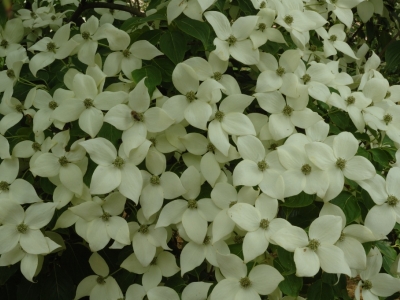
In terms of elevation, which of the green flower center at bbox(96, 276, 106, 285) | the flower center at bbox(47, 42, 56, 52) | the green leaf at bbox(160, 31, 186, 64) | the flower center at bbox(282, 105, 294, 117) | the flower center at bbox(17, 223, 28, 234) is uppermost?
the green leaf at bbox(160, 31, 186, 64)

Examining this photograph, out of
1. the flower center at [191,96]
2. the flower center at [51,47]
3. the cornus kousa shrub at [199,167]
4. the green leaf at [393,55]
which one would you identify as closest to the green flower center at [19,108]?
the cornus kousa shrub at [199,167]

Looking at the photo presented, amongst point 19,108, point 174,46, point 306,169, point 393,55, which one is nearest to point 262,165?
point 306,169

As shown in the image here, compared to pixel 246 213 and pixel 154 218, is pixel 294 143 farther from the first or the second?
pixel 154 218

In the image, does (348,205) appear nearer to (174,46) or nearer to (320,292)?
(320,292)

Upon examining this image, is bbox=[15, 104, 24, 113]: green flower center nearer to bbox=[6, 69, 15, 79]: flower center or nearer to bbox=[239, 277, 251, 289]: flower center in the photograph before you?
bbox=[6, 69, 15, 79]: flower center

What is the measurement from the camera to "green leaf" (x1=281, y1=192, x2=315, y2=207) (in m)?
0.90

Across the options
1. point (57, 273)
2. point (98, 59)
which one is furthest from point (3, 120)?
point (57, 273)

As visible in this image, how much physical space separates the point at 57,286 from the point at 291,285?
1.69ft

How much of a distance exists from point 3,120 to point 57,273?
0.35 m

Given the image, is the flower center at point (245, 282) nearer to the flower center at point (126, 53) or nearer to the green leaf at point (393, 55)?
the flower center at point (126, 53)

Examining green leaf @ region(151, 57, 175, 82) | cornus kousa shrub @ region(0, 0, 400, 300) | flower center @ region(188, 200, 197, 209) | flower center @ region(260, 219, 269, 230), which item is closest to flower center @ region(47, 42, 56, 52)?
cornus kousa shrub @ region(0, 0, 400, 300)

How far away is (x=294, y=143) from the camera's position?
3.10 ft

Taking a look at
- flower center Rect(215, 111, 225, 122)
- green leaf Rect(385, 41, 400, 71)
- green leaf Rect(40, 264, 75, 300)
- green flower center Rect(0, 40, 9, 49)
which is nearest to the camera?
flower center Rect(215, 111, 225, 122)

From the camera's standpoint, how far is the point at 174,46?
98 cm
